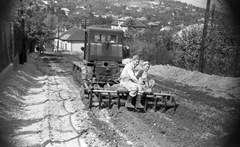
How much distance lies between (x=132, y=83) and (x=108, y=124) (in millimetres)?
1701

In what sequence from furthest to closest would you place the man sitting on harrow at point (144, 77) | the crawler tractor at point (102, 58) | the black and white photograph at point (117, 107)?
1. the crawler tractor at point (102, 58)
2. the man sitting on harrow at point (144, 77)
3. the black and white photograph at point (117, 107)

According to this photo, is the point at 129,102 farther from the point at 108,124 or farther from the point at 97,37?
the point at 97,37

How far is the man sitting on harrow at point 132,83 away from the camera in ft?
29.1

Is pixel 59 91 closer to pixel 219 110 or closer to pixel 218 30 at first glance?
pixel 219 110

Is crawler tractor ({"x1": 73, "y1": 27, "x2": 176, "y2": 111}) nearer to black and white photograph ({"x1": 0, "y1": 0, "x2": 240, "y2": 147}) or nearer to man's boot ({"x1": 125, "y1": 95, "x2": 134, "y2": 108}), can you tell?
black and white photograph ({"x1": 0, "y1": 0, "x2": 240, "y2": 147})

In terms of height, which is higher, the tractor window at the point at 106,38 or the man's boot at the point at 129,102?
the tractor window at the point at 106,38

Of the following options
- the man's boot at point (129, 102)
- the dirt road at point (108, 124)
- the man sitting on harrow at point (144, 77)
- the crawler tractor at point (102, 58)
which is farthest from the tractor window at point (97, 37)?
the man's boot at point (129, 102)

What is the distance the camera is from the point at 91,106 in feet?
31.7

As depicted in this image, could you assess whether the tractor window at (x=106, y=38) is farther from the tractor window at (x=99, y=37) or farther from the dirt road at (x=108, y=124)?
the dirt road at (x=108, y=124)

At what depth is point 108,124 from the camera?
8.00 meters

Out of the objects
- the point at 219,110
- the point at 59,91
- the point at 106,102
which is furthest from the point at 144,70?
the point at 59,91

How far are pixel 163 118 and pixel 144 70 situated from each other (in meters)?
1.77

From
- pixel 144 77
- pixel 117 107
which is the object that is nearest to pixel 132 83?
pixel 144 77

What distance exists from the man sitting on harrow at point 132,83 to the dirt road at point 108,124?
0.35 m
